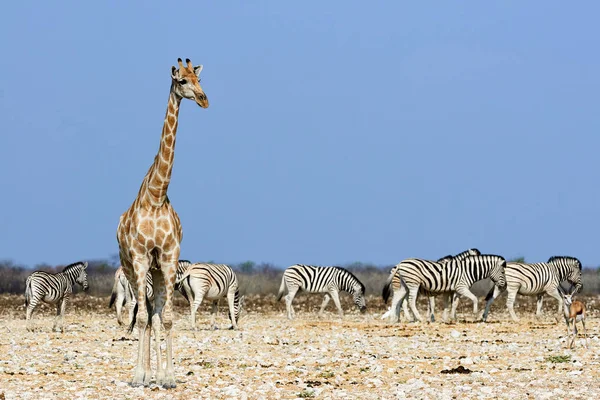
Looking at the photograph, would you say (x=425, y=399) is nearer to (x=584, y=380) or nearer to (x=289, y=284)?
(x=584, y=380)

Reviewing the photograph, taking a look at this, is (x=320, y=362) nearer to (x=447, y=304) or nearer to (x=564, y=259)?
(x=447, y=304)

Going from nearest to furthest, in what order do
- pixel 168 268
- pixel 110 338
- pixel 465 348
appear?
pixel 168 268
pixel 465 348
pixel 110 338

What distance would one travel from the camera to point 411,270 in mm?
25688

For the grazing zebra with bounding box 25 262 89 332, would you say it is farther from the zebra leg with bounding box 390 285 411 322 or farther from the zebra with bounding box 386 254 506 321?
the zebra with bounding box 386 254 506 321

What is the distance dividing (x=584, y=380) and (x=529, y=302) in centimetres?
2478

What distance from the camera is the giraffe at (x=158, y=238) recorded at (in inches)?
453

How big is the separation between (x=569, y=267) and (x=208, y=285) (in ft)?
42.8

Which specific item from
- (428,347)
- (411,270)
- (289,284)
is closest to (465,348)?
(428,347)

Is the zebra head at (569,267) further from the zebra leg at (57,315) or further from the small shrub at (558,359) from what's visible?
the small shrub at (558,359)

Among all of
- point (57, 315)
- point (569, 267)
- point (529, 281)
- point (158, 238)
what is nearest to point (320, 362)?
point (158, 238)

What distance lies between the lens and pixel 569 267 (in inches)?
1202

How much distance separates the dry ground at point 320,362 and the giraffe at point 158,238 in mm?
462

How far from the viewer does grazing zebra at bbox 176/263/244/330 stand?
2242 cm

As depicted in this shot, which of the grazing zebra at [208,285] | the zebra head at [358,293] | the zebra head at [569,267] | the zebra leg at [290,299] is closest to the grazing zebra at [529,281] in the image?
the zebra head at [569,267]
